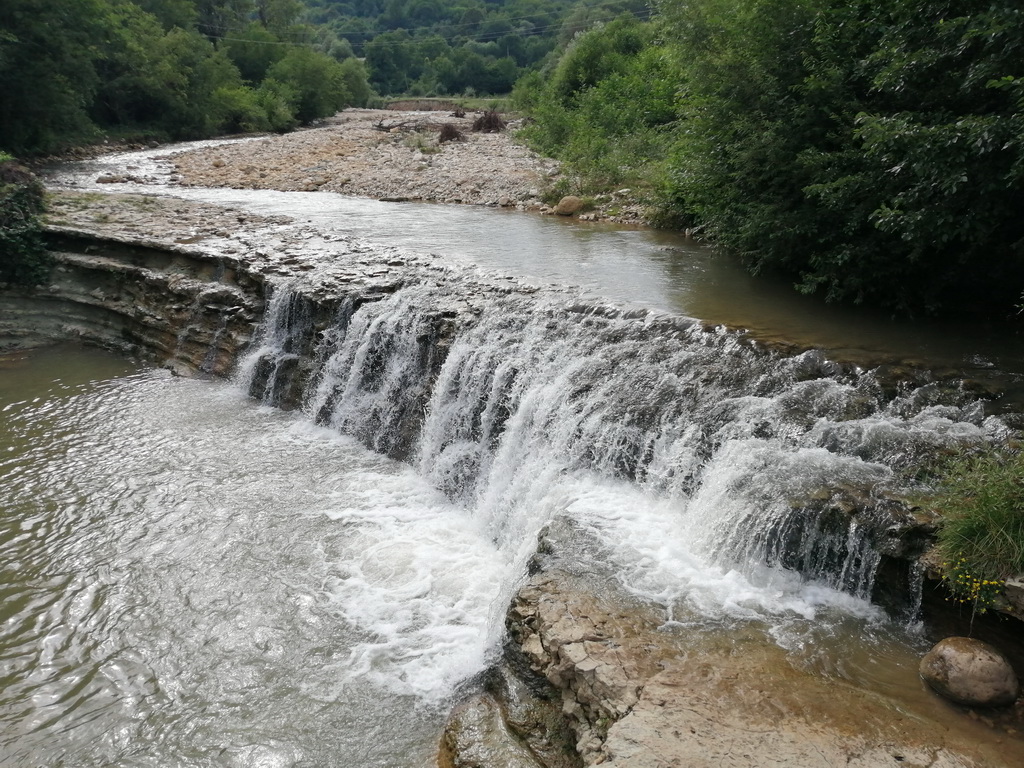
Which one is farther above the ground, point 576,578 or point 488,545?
point 576,578

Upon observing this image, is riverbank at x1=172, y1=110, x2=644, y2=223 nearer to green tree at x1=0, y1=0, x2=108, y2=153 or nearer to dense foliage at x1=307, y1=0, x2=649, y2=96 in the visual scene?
green tree at x1=0, y1=0, x2=108, y2=153

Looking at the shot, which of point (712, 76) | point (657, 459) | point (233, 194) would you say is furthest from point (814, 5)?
point (233, 194)

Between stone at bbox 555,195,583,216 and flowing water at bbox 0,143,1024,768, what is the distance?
22.0 ft

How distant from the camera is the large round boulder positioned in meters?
3.81

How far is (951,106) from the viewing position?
22.0 ft

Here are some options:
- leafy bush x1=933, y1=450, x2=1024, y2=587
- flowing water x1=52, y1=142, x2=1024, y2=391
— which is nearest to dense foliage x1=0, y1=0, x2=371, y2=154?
flowing water x1=52, y1=142, x2=1024, y2=391

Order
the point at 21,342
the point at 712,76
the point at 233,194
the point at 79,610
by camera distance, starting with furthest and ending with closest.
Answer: the point at 233,194 → the point at 21,342 → the point at 712,76 → the point at 79,610

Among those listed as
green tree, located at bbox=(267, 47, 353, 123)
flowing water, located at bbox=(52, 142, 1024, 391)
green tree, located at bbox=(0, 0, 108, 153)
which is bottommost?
flowing water, located at bbox=(52, 142, 1024, 391)

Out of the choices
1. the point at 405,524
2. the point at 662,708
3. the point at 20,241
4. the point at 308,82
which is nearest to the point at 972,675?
the point at 662,708

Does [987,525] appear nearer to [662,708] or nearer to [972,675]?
[972,675]

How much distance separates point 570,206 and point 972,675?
1314 centimetres

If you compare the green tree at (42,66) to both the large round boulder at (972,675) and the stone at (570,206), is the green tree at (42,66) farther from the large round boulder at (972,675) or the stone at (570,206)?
the large round boulder at (972,675)

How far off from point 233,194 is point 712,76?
14.2 metres

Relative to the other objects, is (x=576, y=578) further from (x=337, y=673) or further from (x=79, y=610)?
(x=79, y=610)
